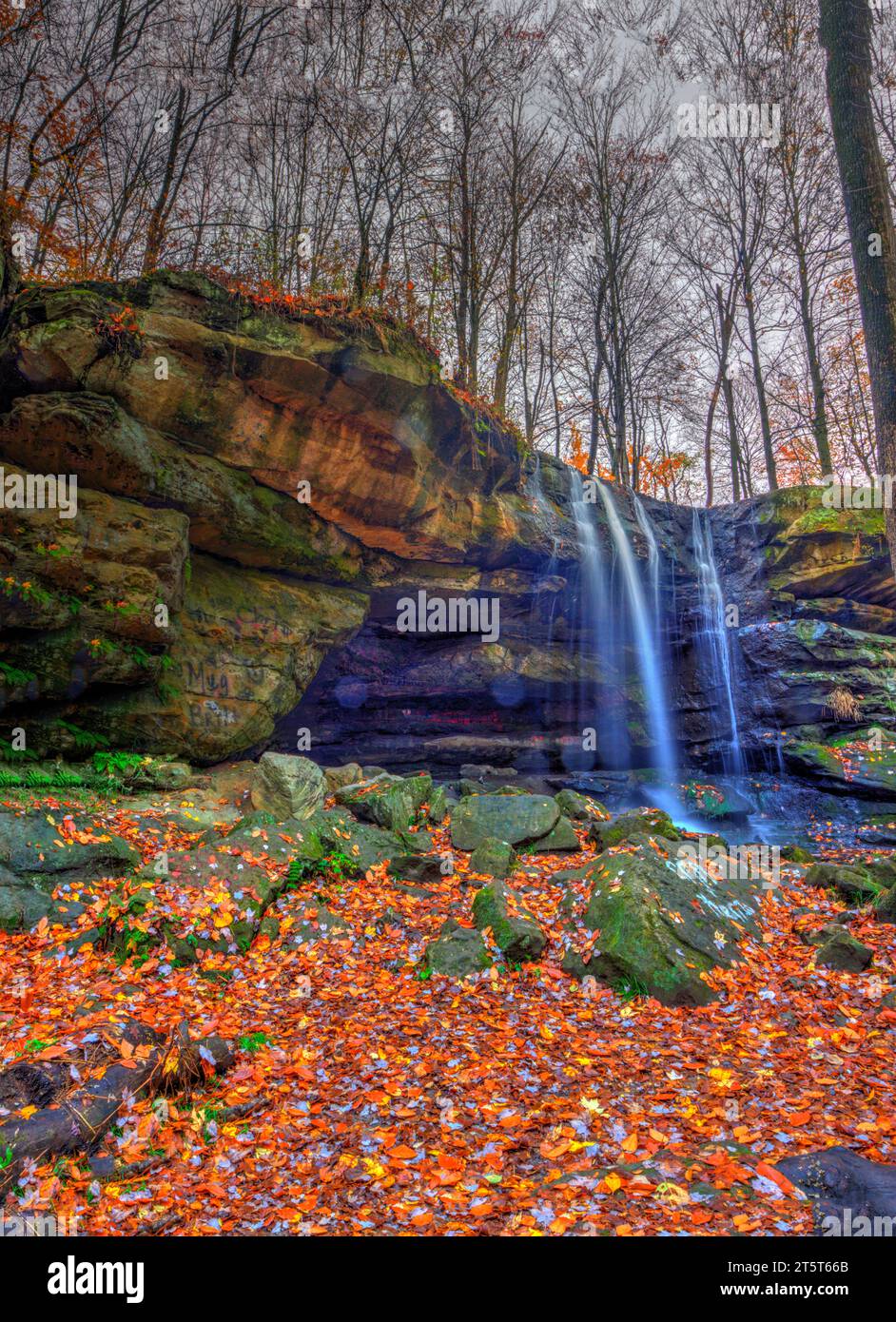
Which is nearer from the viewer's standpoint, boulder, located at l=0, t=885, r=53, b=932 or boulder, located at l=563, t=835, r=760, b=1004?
boulder, located at l=563, t=835, r=760, b=1004

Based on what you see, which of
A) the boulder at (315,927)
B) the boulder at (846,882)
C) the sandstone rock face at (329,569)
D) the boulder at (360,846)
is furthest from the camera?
the sandstone rock face at (329,569)

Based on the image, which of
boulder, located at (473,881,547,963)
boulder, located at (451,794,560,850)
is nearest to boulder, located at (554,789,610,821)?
boulder, located at (451,794,560,850)

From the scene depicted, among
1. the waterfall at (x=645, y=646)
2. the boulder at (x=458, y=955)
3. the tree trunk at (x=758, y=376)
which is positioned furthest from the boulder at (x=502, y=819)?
the tree trunk at (x=758, y=376)

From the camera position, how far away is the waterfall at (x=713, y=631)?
50.0 feet

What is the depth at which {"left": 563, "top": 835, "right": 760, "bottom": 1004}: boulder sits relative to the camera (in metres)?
5.35

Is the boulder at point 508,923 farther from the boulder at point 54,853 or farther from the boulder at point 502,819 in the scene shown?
the boulder at point 54,853

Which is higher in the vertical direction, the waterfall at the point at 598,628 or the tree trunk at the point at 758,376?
the tree trunk at the point at 758,376

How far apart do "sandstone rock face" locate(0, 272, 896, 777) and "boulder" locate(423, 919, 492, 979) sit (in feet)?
21.0

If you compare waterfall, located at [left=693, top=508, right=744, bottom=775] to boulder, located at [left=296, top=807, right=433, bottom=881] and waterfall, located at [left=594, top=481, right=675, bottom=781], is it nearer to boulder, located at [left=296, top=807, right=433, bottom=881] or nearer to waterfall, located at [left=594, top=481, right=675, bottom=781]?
waterfall, located at [left=594, top=481, right=675, bottom=781]

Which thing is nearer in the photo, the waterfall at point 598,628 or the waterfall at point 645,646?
the waterfall at point 598,628

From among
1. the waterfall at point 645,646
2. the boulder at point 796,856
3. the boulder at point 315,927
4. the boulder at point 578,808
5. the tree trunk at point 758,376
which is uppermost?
the tree trunk at point 758,376

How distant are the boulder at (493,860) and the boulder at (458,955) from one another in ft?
5.80
